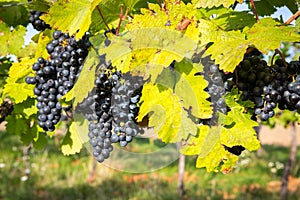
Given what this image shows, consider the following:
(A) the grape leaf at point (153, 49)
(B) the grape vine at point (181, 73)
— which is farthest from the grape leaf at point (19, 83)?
(A) the grape leaf at point (153, 49)

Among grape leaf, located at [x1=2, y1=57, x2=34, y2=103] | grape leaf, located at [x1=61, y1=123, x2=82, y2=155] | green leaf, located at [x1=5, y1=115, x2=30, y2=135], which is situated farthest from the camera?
green leaf, located at [x1=5, y1=115, x2=30, y2=135]

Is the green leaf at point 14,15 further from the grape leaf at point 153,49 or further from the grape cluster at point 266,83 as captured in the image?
the grape cluster at point 266,83

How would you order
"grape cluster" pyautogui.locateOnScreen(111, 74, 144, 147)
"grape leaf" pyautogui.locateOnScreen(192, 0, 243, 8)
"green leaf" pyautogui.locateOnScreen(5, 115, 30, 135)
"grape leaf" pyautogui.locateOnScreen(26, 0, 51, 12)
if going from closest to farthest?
1. "grape leaf" pyautogui.locateOnScreen(192, 0, 243, 8)
2. "grape cluster" pyautogui.locateOnScreen(111, 74, 144, 147)
3. "grape leaf" pyautogui.locateOnScreen(26, 0, 51, 12)
4. "green leaf" pyautogui.locateOnScreen(5, 115, 30, 135)

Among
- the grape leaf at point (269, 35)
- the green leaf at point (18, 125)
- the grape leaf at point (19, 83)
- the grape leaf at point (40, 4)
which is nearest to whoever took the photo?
the grape leaf at point (269, 35)

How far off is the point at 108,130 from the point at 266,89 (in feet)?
1.79

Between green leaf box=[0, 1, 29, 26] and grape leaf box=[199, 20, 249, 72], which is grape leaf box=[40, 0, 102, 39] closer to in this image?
→ grape leaf box=[199, 20, 249, 72]

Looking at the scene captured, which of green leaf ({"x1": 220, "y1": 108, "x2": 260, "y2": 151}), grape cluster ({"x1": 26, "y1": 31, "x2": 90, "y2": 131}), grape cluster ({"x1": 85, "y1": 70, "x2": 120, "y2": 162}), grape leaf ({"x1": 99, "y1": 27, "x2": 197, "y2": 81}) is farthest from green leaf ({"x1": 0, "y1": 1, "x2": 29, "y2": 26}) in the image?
green leaf ({"x1": 220, "y1": 108, "x2": 260, "y2": 151})

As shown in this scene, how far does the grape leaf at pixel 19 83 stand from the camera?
171cm

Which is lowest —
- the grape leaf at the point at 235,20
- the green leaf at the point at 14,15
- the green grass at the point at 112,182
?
the green grass at the point at 112,182

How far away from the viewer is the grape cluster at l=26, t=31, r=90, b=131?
56.1 inches

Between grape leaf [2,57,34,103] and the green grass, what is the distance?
4.93 m

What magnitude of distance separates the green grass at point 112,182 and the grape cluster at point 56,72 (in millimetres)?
5050

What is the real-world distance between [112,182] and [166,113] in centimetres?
665

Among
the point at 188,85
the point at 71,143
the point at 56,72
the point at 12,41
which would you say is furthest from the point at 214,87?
the point at 12,41
